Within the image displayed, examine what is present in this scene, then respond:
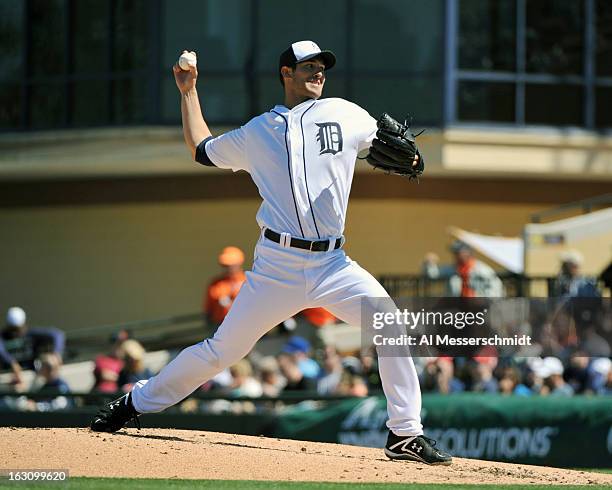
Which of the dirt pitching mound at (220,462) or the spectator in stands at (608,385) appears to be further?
the spectator in stands at (608,385)

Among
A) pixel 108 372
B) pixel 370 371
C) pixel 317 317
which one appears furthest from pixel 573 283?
pixel 108 372

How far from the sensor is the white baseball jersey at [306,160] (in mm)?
7254

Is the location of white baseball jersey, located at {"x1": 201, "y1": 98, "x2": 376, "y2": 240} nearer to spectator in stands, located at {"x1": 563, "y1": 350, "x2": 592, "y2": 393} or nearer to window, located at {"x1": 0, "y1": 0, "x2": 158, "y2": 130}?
spectator in stands, located at {"x1": 563, "y1": 350, "x2": 592, "y2": 393}

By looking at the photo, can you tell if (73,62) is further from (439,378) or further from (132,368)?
(439,378)

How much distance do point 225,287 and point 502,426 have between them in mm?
4447

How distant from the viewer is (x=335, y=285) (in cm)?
730

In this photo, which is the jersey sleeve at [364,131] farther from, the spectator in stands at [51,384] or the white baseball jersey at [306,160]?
the spectator in stands at [51,384]

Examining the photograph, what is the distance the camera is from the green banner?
40.7 feet

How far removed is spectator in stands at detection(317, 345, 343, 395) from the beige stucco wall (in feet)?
19.7

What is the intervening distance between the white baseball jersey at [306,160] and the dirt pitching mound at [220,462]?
1323mm

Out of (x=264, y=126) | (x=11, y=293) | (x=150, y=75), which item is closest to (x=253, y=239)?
(x=150, y=75)

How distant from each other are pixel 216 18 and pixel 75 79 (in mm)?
2515

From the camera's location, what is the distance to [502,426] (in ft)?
41.0

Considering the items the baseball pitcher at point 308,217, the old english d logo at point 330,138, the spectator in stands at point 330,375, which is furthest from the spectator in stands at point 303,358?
the old english d logo at point 330,138
